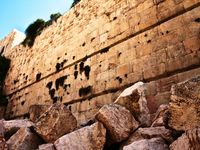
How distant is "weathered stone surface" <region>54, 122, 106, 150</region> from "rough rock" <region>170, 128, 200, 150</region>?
119 cm

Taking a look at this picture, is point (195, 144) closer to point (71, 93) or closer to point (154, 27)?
point (154, 27)

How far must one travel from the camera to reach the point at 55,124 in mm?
4438

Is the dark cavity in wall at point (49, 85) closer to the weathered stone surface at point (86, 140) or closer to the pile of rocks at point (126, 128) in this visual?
the pile of rocks at point (126, 128)

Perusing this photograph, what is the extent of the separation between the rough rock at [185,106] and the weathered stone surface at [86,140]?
40.8 inches

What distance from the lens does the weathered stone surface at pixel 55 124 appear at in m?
4.36

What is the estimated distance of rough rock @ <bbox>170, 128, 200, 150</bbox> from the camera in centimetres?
269

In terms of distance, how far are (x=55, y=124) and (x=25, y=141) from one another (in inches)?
21.7

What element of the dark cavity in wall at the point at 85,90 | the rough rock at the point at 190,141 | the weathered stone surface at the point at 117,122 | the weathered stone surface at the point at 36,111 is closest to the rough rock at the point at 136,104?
the weathered stone surface at the point at 117,122

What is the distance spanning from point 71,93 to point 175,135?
17.5ft

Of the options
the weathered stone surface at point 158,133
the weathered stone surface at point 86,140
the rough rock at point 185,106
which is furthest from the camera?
the weathered stone surface at point 86,140

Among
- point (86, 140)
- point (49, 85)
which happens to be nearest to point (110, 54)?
point (49, 85)

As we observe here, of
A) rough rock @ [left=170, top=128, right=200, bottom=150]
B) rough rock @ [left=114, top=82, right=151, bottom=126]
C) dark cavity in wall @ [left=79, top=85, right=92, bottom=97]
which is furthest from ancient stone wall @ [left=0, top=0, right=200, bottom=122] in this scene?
rough rock @ [left=170, top=128, right=200, bottom=150]

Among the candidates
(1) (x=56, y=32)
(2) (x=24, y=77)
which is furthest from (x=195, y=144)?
(2) (x=24, y=77)

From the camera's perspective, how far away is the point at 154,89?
236 inches
